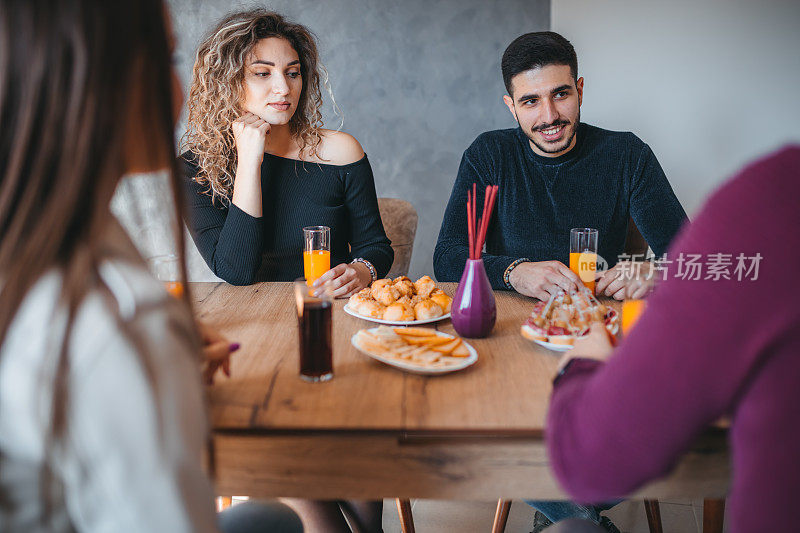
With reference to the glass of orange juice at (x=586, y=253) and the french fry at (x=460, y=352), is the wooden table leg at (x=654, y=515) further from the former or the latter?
the french fry at (x=460, y=352)

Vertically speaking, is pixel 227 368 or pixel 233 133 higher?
pixel 233 133

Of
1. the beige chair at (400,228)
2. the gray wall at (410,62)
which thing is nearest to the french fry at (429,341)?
the beige chair at (400,228)

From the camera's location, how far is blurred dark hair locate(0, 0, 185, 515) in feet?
1.90

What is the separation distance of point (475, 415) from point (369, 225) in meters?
1.25

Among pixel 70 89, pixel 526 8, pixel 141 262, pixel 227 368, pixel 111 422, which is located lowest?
pixel 227 368

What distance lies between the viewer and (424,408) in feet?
3.36

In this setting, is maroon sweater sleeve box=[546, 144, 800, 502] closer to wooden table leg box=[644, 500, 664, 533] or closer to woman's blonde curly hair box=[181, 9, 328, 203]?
wooden table leg box=[644, 500, 664, 533]

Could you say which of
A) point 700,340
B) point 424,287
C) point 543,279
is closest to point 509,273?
point 543,279

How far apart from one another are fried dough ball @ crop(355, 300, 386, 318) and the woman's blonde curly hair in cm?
75

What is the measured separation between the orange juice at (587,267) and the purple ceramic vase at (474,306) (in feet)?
1.39

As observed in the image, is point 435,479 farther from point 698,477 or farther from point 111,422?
point 111,422

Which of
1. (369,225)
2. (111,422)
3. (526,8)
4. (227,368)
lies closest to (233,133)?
(369,225)

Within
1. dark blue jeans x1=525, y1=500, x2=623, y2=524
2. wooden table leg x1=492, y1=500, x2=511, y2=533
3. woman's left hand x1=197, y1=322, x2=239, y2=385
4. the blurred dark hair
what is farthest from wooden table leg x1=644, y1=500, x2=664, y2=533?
the blurred dark hair

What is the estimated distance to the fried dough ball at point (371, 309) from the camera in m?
1.48
